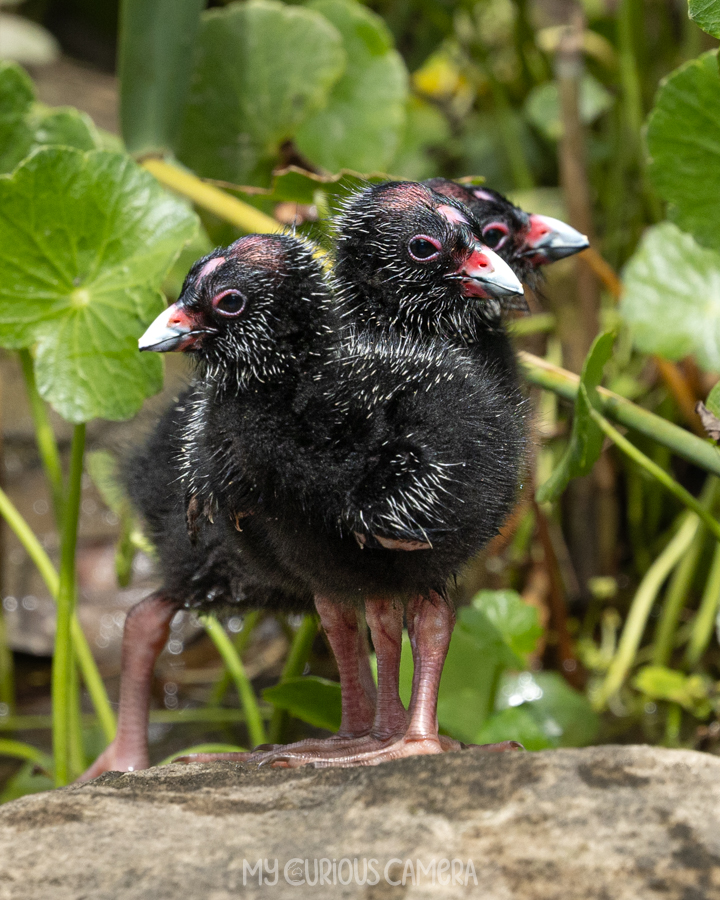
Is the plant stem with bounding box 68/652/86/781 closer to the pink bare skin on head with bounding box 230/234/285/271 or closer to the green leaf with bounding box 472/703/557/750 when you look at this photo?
the green leaf with bounding box 472/703/557/750

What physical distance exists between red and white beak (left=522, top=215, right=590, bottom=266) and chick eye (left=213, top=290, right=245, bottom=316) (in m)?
0.72

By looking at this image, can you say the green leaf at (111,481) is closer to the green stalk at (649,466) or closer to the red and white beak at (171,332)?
the red and white beak at (171,332)

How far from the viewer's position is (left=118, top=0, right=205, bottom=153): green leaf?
2348 mm

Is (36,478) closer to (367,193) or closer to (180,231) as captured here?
(180,231)

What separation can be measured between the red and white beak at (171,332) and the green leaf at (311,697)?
0.66 metres

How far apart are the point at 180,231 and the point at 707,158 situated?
109 centimetres

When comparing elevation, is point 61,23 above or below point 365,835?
above

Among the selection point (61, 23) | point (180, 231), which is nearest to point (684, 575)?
point (180, 231)

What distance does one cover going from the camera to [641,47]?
3441mm

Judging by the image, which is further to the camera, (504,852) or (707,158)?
(707,158)

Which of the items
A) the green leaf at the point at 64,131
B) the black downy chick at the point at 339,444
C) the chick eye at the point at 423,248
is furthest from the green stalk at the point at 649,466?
the green leaf at the point at 64,131

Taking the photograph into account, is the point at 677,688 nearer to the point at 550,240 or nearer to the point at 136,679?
the point at 550,240

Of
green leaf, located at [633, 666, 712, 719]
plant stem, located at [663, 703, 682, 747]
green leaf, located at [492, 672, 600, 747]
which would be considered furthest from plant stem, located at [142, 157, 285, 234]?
plant stem, located at [663, 703, 682, 747]

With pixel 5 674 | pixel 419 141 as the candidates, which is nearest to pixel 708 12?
pixel 5 674
